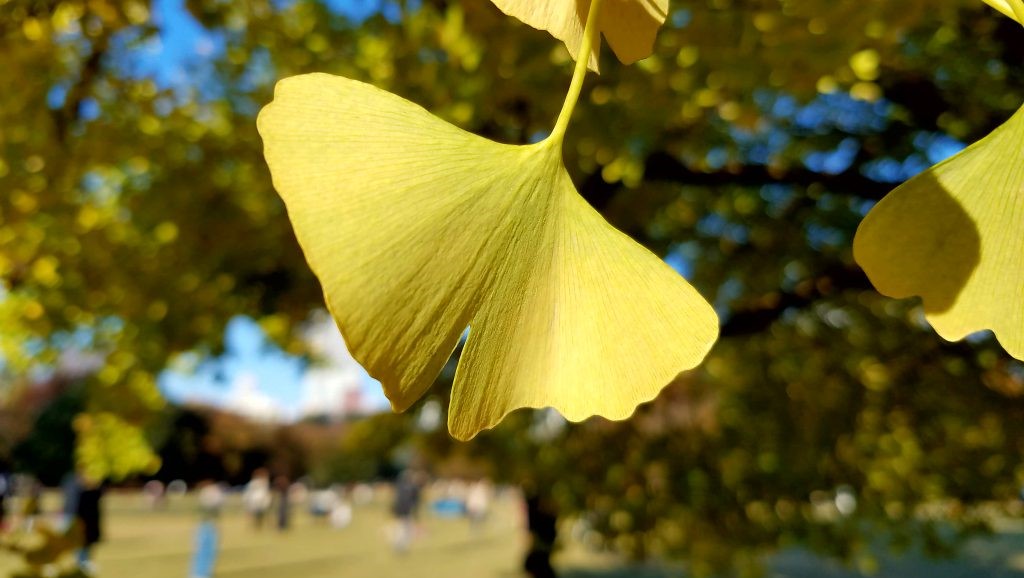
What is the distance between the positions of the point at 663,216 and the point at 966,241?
104 inches

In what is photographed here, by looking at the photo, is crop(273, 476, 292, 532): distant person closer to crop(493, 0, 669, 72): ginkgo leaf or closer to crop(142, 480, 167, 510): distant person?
crop(142, 480, 167, 510): distant person

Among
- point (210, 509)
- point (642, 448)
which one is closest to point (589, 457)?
point (642, 448)

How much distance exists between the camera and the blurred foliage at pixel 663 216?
1.44 metres

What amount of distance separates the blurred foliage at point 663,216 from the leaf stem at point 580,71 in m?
0.68

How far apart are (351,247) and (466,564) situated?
10499 mm

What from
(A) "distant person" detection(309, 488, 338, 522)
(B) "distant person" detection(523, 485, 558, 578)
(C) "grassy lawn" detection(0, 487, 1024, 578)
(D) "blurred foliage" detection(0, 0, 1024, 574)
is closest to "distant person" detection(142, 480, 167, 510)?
(C) "grassy lawn" detection(0, 487, 1024, 578)

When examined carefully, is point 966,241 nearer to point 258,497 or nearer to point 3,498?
point 3,498

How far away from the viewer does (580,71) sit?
1.05 ft

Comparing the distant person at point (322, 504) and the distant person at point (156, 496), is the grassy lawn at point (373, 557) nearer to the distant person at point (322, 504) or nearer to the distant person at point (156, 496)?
the distant person at point (156, 496)

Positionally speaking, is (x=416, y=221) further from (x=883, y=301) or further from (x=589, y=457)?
(x=589, y=457)

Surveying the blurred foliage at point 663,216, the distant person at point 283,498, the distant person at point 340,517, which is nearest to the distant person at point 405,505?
the distant person at point 283,498

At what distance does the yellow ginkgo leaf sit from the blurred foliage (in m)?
0.68

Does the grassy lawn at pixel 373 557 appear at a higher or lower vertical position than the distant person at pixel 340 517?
higher

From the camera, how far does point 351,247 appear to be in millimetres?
301
